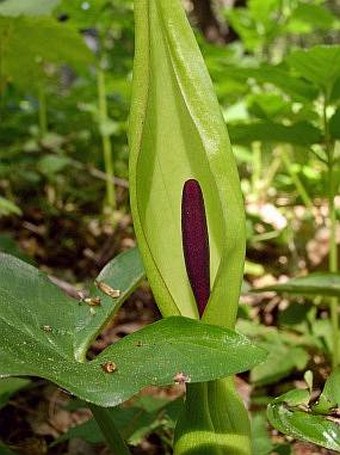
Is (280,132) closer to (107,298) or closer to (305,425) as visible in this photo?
(107,298)

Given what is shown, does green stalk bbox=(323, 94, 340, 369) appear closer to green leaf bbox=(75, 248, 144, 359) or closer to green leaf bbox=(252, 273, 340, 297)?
green leaf bbox=(252, 273, 340, 297)

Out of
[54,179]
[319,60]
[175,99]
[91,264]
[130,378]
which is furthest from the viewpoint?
[54,179]

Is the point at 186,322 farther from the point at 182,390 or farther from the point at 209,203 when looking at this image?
the point at 182,390

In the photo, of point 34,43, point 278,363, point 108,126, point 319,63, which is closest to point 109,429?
point 278,363

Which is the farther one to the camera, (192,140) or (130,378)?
(192,140)

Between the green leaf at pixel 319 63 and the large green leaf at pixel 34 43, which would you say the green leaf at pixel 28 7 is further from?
the green leaf at pixel 319 63

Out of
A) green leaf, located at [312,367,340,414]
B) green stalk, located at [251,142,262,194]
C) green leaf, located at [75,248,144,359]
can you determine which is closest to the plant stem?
green leaf, located at [75,248,144,359]

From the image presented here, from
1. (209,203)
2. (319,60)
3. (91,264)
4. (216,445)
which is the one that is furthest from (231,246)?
(91,264)
